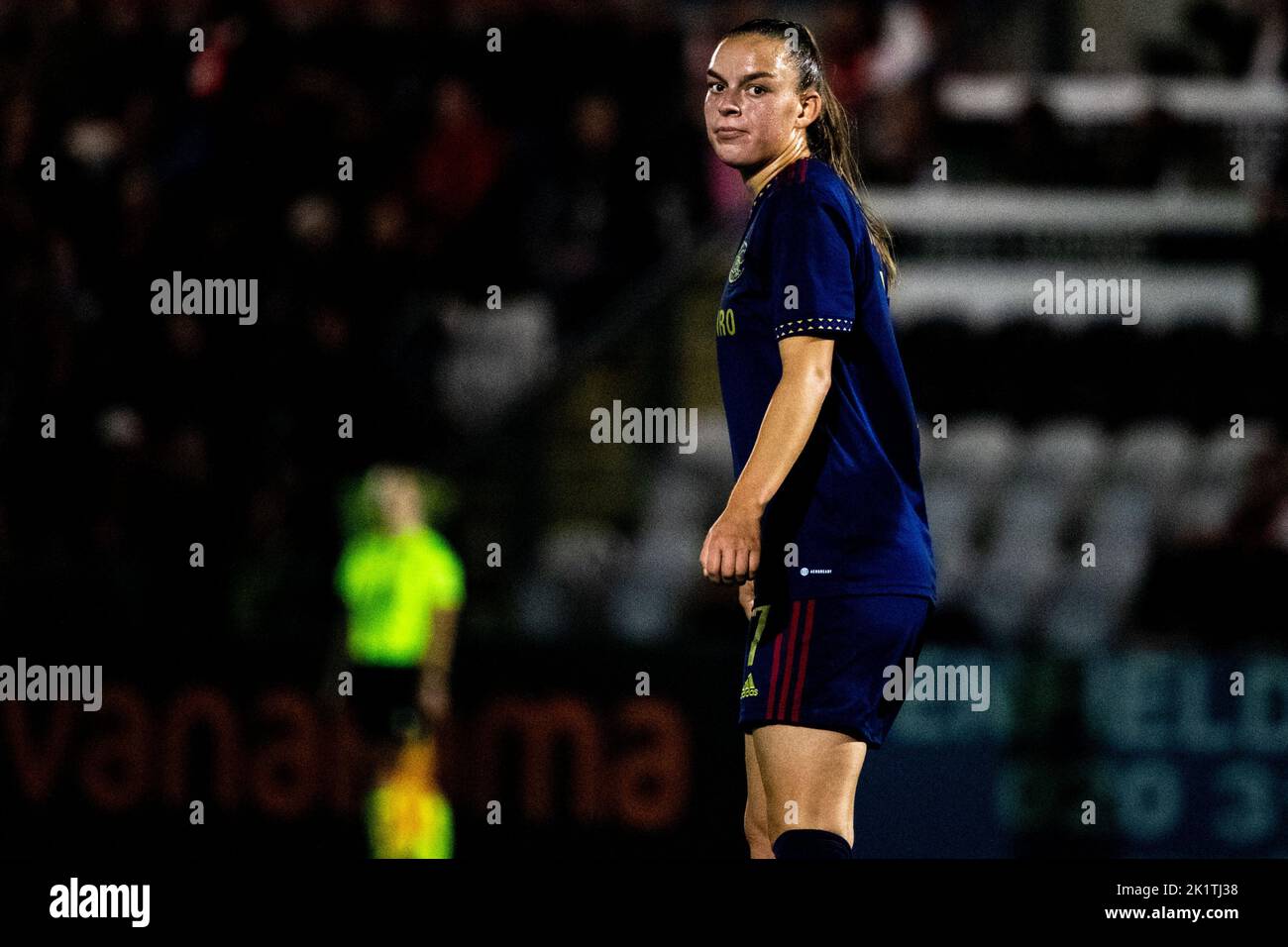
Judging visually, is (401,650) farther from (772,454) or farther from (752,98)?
(772,454)

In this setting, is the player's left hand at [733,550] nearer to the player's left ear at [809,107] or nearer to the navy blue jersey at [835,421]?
the navy blue jersey at [835,421]

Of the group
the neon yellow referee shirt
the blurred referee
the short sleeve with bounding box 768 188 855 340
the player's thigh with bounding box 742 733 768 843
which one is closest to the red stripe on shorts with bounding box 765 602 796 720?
the player's thigh with bounding box 742 733 768 843

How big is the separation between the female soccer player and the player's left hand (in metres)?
0.08

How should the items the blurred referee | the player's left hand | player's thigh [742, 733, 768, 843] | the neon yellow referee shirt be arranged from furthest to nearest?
the neon yellow referee shirt < the blurred referee < player's thigh [742, 733, 768, 843] < the player's left hand

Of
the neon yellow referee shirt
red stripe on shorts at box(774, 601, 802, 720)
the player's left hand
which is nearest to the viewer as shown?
the player's left hand

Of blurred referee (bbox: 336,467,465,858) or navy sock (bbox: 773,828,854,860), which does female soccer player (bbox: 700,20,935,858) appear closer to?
navy sock (bbox: 773,828,854,860)

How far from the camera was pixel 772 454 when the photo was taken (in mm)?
3963

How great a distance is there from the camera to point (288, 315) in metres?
10.1

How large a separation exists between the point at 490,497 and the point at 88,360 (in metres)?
1.92

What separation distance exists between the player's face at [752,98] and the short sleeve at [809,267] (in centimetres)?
15

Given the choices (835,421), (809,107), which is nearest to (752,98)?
(809,107)

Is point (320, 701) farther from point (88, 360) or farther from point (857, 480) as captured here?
point (857, 480)

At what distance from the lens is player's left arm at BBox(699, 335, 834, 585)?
153 inches

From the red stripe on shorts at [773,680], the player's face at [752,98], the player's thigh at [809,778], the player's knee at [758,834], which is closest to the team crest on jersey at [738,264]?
the player's face at [752,98]
